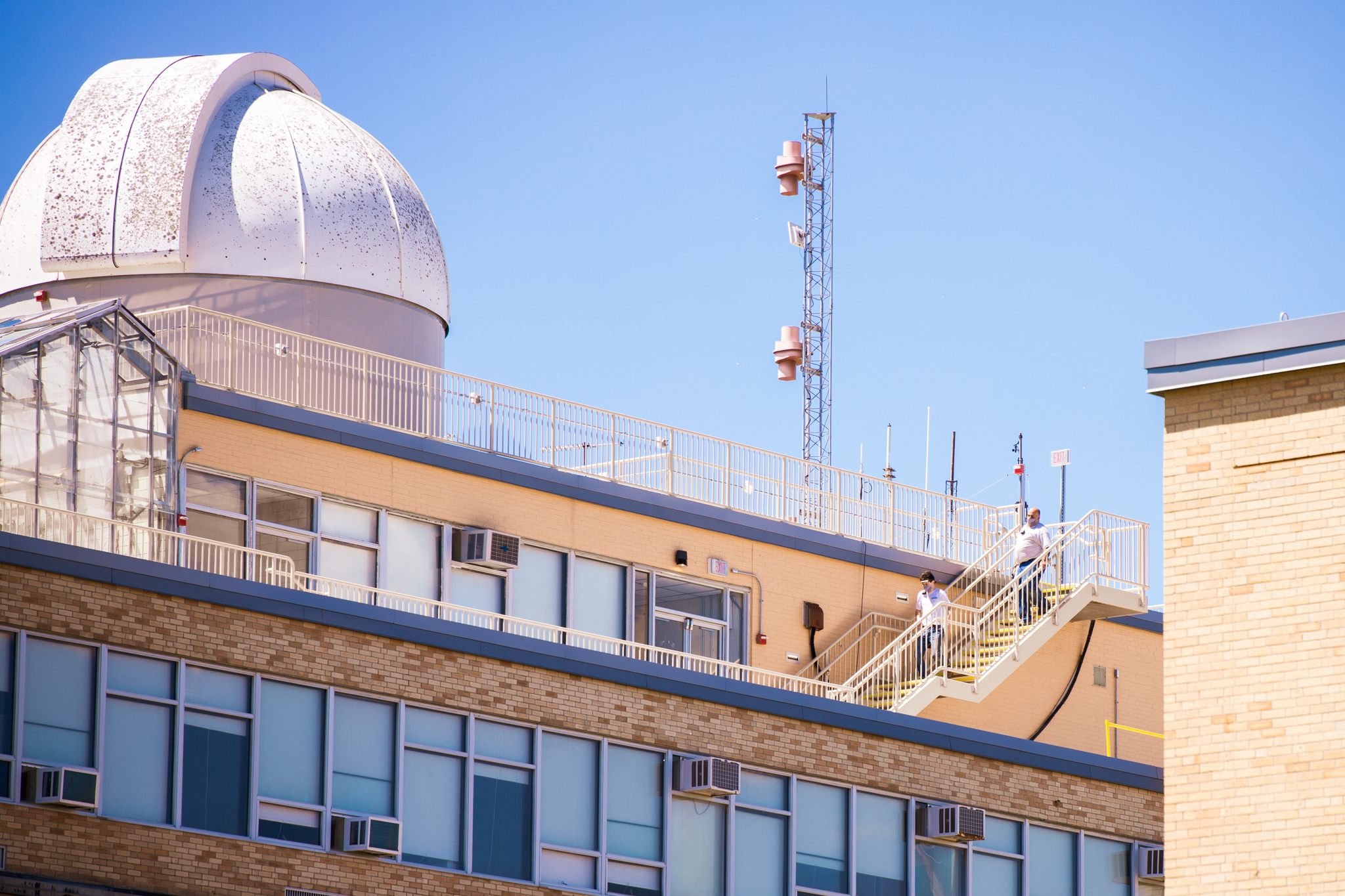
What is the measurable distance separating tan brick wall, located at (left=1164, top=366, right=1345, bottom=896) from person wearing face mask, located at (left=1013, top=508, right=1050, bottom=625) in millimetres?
15287

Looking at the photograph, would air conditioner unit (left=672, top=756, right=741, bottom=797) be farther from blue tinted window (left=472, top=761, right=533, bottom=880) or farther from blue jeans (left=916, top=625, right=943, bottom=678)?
blue jeans (left=916, top=625, right=943, bottom=678)

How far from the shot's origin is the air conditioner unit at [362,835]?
22.0 metres

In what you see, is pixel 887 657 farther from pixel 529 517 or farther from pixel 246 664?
pixel 246 664

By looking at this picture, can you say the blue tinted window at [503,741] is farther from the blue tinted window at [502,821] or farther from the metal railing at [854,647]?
the metal railing at [854,647]

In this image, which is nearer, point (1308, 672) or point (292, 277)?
point (1308, 672)

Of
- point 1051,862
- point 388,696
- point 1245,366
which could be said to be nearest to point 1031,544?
point 1051,862

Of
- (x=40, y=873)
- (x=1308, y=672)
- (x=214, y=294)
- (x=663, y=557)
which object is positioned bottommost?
(x=40, y=873)

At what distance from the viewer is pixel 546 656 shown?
943 inches

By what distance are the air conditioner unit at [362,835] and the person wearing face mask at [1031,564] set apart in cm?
1421

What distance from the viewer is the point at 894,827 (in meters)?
26.4

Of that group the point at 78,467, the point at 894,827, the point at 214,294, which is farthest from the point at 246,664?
the point at 214,294

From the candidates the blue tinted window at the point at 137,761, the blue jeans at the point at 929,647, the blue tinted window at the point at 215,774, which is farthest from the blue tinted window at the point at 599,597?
the blue tinted window at the point at 137,761

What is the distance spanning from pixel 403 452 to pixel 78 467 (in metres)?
5.41

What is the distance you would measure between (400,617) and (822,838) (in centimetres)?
618
